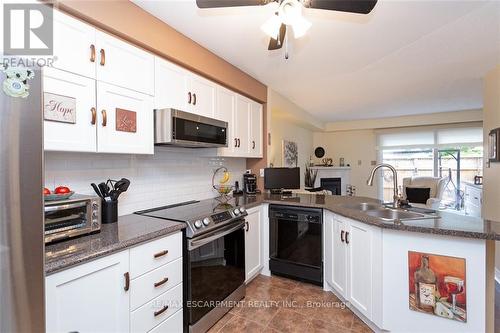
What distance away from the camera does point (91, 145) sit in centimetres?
147

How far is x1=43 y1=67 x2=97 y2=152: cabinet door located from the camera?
4.18ft

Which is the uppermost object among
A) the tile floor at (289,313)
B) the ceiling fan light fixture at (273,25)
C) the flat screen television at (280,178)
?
the ceiling fan light fixture at (273,25)

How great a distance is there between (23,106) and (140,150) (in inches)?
35.9

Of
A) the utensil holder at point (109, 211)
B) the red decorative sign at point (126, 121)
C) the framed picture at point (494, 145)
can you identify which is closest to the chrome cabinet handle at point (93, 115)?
the red decorative sign at point (126, 121)

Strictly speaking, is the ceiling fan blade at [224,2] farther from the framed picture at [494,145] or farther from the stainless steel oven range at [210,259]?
the framed picture at [494,145]

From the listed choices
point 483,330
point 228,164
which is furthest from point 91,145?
point 483,330

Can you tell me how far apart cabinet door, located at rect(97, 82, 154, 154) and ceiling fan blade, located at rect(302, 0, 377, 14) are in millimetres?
1262

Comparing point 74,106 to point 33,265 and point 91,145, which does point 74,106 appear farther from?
point 33,265

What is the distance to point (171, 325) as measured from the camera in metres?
1.58

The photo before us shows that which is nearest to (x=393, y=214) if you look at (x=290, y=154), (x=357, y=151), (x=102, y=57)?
(x=102, y=57)

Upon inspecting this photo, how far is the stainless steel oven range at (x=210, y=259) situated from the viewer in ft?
5.50

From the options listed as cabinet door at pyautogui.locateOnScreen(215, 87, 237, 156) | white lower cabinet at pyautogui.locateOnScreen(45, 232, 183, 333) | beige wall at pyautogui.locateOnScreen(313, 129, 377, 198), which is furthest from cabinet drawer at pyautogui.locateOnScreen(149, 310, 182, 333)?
beige wall at pyautogui.locateOnScreen(313, 129, 377, 198)

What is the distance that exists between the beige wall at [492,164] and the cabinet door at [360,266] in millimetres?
2016

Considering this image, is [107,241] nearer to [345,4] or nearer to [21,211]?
[21,211]
